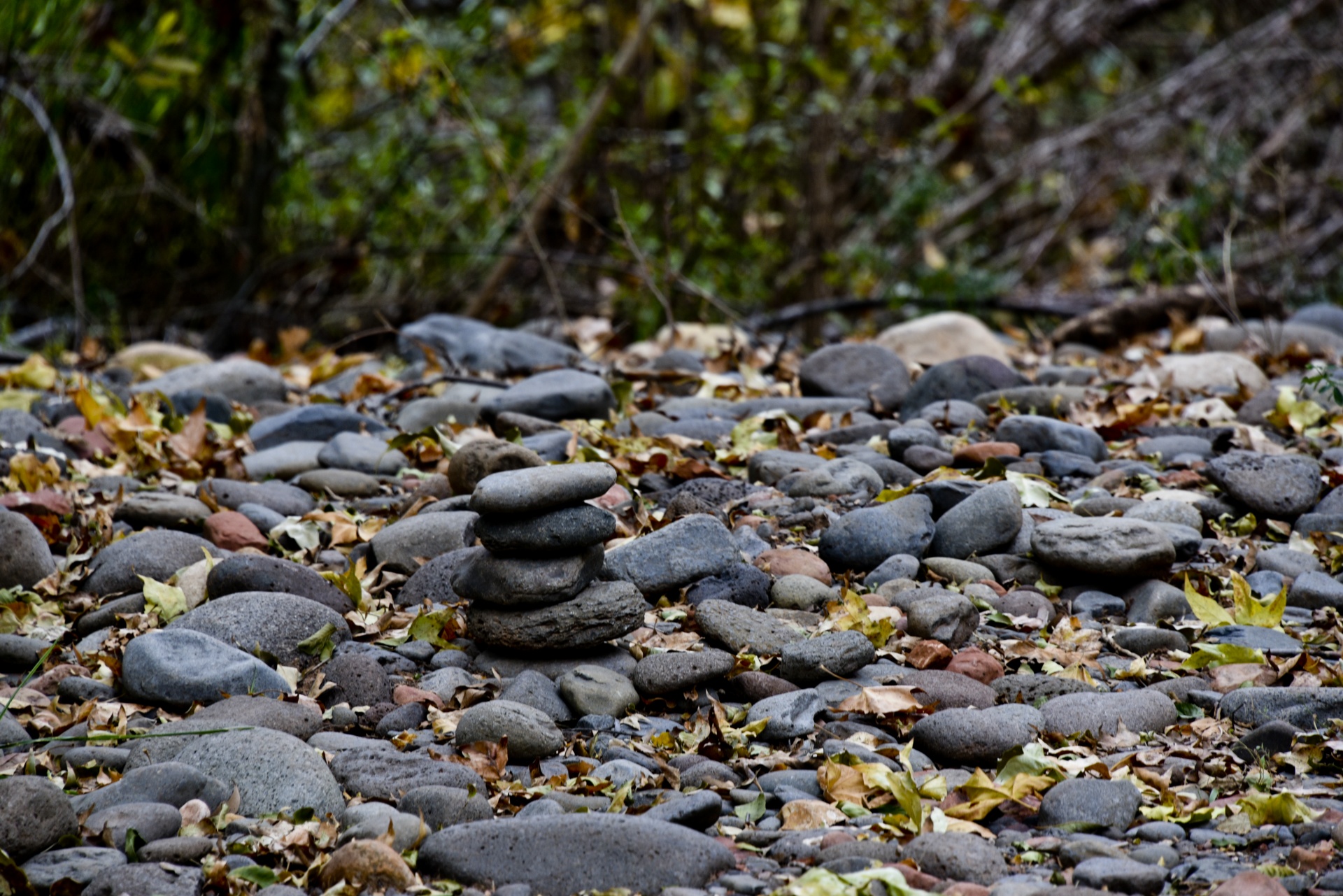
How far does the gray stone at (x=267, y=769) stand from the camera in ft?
7.22

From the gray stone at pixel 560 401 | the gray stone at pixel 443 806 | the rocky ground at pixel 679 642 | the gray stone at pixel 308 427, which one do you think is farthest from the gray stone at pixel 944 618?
the gray stone at pixel 308 427

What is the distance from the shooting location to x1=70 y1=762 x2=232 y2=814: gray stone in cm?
218

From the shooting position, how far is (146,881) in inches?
75.9

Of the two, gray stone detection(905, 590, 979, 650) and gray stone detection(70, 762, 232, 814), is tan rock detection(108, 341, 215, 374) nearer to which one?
gray stone detection(70, 762, 232, 814)

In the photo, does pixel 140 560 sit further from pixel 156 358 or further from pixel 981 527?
pixel 156 358

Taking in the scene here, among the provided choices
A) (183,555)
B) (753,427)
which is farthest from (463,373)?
(183,555)

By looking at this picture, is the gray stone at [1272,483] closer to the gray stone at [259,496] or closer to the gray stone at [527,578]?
the gray stone at [527,578]

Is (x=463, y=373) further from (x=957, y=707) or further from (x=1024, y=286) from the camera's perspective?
(x=1024, y=286)

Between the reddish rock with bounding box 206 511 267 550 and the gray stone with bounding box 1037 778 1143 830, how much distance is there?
2099mm

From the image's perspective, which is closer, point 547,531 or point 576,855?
point 576,855

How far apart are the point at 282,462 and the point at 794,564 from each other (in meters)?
1.72

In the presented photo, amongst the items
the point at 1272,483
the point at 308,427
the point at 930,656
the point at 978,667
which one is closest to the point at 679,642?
the point at 930,656

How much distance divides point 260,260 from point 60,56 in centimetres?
138

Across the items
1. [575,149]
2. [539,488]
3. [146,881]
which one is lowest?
[146,881]
